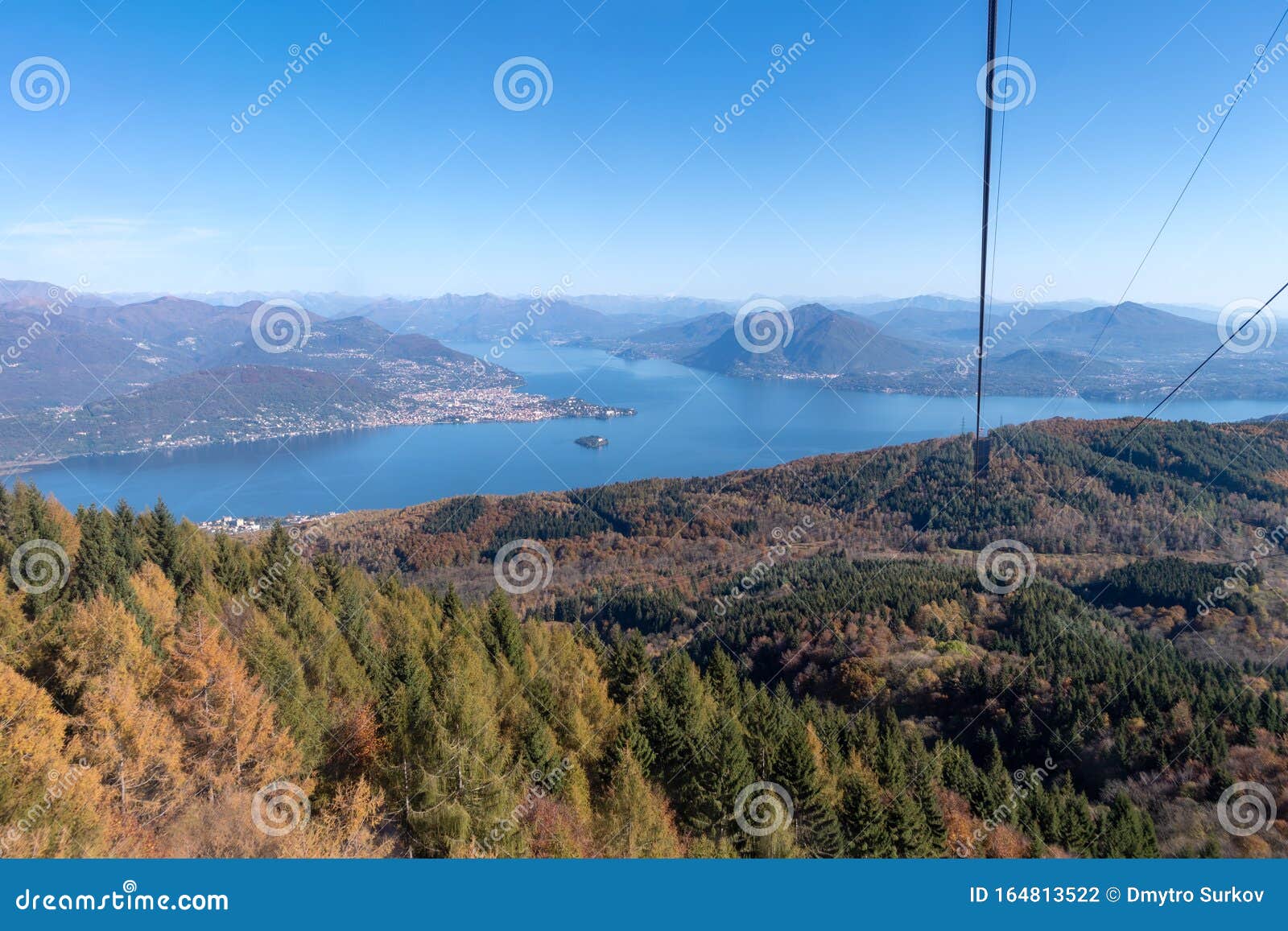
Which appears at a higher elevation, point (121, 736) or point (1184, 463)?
point (1184, 463)

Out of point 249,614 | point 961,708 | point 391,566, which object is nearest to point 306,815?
point 249,614

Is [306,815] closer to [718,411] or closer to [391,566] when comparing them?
[391,566]

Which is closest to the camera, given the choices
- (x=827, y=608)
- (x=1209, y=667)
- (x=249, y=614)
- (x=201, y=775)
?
(x=201, y=775)

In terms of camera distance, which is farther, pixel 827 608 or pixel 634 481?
pixel 634 481

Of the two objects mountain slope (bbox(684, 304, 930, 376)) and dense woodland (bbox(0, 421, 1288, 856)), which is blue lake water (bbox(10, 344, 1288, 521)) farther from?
dense woodland (bbox(0, 421, 1288, 856))
